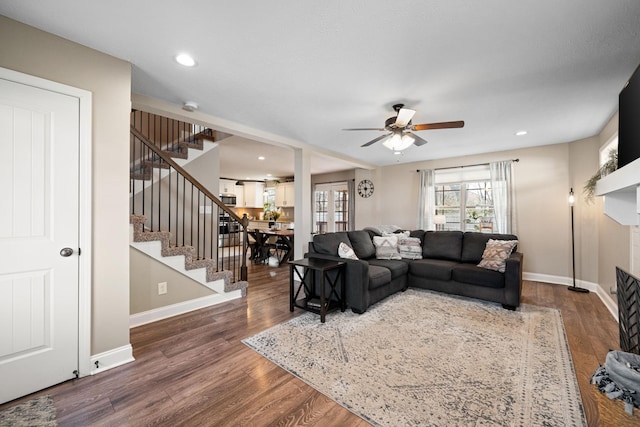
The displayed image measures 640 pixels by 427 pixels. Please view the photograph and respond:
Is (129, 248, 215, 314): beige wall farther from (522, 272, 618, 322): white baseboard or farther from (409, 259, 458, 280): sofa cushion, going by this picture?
(522, 272, 618, 322): white baseboard

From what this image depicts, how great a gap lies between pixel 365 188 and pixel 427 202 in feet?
5.56

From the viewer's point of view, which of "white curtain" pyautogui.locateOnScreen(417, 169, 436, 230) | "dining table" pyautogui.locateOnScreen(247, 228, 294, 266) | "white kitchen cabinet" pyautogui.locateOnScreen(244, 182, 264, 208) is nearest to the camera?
"white curtain" pyautogui.locateOnScreen(417, 169, 436, 230)

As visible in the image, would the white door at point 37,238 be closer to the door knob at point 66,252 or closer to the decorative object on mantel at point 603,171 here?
the door knob at point 66,252

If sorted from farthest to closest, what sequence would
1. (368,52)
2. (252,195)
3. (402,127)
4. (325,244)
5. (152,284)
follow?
(252,195) → (325,244) → (152,284) → (402,127) → (368,52)

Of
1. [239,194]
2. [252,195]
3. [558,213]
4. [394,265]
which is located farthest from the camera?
[252,195]

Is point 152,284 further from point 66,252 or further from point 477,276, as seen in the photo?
point 477,276

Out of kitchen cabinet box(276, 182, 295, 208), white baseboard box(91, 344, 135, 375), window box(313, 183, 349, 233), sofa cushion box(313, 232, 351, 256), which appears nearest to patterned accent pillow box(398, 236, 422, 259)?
sofa cushion box(313, 232, 351, 256)

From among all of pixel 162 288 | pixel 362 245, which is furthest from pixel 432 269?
pixel 162 288

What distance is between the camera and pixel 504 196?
5133 mm

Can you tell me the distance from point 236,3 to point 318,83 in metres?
1.09

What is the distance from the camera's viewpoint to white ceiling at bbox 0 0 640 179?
167 centimetres

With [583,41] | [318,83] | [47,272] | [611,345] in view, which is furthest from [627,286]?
[47,272]

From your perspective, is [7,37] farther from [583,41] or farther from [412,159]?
[412,159]

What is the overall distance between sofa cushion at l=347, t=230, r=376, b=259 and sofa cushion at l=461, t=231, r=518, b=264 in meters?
1.46
